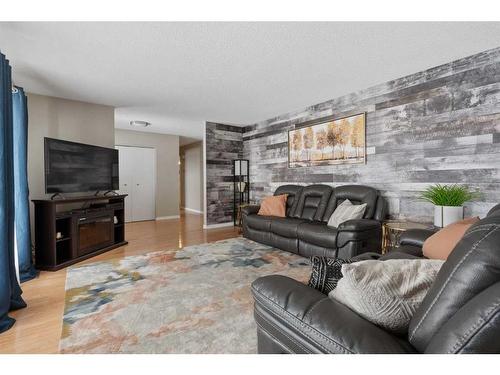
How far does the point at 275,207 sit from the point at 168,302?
2.54 m

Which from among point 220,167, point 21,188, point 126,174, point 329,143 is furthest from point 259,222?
point 126,174

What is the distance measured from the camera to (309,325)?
0.95 meters

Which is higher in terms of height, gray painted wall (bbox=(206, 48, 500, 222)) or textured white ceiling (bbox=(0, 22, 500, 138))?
textured white ceiling (bbox=(0, 22, 500, 138))

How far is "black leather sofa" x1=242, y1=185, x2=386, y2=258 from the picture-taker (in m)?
3.05

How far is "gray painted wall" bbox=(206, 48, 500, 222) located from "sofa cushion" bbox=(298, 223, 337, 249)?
107 centimetres

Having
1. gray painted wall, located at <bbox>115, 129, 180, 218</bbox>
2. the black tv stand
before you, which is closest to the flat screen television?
the black tv stand

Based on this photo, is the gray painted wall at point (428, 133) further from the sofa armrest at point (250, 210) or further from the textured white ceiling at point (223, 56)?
the sofa armrest at point (250, 210)

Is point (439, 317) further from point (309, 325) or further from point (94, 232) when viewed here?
point (94, 232)

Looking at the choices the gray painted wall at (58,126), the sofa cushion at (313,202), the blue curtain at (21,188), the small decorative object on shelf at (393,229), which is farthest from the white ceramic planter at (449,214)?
the gray painted wall at (58,126)

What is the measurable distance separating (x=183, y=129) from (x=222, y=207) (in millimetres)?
2390

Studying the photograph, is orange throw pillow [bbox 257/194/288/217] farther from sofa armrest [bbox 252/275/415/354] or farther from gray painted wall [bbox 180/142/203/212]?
gray painted wall [bbox 180/142/203/212]

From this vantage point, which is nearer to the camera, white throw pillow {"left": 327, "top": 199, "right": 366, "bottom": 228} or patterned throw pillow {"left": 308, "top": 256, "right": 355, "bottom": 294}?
patterned throw pillow {"left": 308, "top": 256, "right": 355, "bottom": 294}
